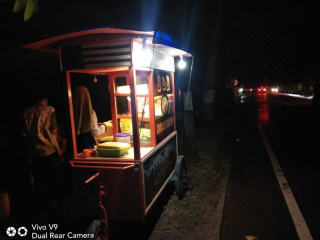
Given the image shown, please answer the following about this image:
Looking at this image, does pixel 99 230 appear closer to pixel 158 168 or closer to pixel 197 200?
pixel 158 168

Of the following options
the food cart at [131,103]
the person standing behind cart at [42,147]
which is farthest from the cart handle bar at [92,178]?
the person standing behind cart at [42,147]

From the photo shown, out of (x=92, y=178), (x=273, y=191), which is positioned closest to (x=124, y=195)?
(x=92, y=178)

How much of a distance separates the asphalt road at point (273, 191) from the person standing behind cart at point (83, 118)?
3131mm

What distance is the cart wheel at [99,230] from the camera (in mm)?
3482

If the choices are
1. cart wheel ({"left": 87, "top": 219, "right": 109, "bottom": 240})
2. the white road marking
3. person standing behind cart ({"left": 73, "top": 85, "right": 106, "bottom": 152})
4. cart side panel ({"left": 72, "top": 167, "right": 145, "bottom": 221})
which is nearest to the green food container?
cart side panel ({"left": 72, "top": 167, "right": 145, "bottom": 221})

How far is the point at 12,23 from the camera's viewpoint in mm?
6242

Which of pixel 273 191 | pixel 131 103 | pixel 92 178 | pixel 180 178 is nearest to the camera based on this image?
pixel 92 178

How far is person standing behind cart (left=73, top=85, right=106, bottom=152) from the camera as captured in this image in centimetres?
495

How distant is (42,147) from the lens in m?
5.05

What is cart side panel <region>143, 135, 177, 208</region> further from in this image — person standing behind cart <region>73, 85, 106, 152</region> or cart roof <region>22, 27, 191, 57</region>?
cart roof <region>22, 27, 191, 57</region>

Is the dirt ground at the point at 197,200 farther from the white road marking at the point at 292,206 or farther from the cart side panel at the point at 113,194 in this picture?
the white road marking at the point at 292,206

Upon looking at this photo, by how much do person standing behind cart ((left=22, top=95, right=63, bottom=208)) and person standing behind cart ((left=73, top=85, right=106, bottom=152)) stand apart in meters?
0.55

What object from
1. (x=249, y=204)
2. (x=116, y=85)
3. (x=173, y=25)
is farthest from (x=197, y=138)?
(x=116, y=85)

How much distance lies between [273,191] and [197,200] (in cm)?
189
